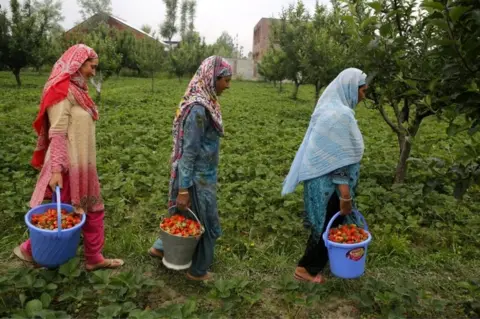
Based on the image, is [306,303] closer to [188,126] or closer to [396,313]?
[396,313]

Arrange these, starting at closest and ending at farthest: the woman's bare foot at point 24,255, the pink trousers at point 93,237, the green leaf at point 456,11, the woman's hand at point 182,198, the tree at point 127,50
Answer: the green leaf at point 456,11
the woman's hand at point 182,198
the woman's bare foot at point 24,255
the pink trousers at point 93,237
the tree at point 127,50

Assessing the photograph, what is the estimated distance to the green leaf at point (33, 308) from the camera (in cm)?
219

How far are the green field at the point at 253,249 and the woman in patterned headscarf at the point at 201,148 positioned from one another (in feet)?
1.53

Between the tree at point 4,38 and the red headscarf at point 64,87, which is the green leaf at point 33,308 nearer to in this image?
the red headscarf at point 64,87

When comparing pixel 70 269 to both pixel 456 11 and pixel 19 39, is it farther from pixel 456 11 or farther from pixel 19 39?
pixel 19 39

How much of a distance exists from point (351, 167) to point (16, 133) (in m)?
6.38

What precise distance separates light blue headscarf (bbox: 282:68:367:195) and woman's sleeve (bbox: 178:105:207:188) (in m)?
0.80

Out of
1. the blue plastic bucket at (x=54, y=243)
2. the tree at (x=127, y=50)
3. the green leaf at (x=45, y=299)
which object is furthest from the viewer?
the tree at (x=127, y=50)

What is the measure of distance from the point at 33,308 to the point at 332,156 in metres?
2.09

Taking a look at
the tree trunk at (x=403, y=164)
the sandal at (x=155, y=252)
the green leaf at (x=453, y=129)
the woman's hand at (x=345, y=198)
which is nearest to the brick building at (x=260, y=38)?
the tree trunk at (x=403, y=164)

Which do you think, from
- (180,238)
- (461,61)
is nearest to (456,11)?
(461,61)

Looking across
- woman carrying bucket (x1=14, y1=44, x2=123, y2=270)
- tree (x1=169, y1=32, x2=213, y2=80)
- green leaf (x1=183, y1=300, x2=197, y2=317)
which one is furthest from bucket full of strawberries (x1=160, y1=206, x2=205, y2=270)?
tree (x1=169, y1=32, x2=213, y2=80)

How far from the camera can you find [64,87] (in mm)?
2613

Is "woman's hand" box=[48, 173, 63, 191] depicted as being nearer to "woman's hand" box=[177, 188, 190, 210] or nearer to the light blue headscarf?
"woman's hand" box=[177, 188, 190, 210]
